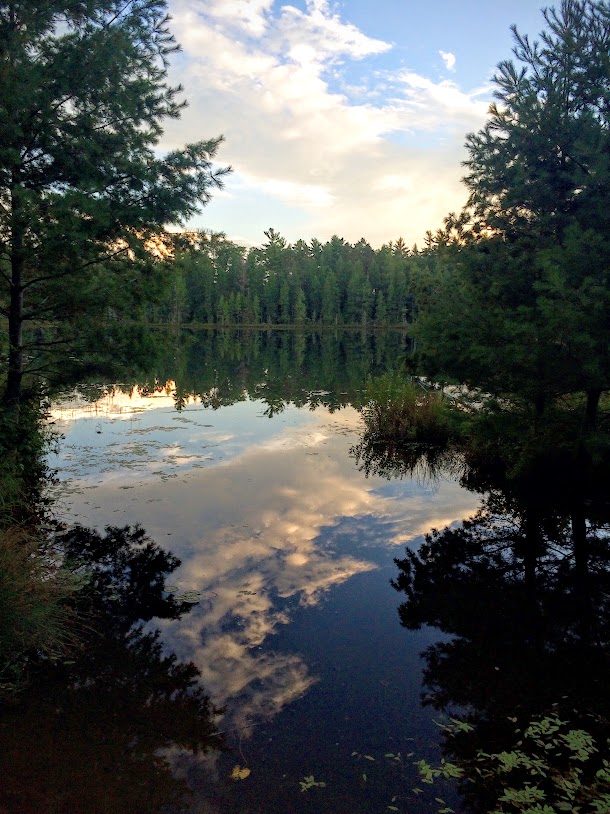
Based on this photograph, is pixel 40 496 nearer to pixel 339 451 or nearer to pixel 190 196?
pixel 190 196

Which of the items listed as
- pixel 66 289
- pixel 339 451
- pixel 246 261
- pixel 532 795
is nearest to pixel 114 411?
pixel 339 451

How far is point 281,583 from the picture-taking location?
26.0 ft

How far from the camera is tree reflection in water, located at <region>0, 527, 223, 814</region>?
13.5 ft

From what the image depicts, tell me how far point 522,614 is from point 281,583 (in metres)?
3.35

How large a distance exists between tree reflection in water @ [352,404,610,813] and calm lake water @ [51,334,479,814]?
14.0 inches

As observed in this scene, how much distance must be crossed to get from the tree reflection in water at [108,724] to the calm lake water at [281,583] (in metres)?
0.19

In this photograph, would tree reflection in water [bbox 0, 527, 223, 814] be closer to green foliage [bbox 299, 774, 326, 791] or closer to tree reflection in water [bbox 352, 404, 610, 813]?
green foliage [bbox 299, 774, 326, 791]

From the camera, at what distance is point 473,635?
661 cm

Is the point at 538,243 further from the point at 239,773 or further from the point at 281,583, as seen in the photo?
the point at 239,773

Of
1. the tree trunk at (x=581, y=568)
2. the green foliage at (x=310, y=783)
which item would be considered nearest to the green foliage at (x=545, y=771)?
the green foliage at (x=310, y=783)

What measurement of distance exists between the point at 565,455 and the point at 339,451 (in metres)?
6.17

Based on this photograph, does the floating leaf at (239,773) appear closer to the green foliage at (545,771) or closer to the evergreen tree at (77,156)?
the green foliage at (545,771)

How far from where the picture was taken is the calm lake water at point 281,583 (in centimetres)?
448

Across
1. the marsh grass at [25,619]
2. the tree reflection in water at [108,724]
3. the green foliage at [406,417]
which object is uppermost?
the green foliage at [406,417]
